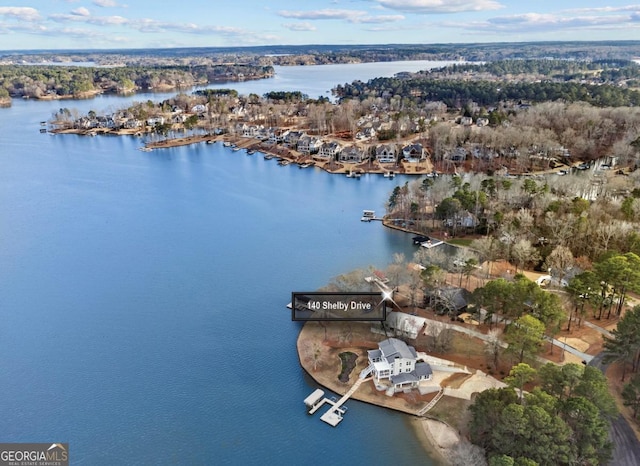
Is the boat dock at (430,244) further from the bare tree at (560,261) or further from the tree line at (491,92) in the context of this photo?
the tree line at (491,92)

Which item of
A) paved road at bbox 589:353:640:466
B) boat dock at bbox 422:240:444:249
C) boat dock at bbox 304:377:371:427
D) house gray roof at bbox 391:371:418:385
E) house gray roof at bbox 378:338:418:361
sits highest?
house gray roof at bbox 378:338:418:361

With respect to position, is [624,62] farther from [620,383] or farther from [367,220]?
[620,383]

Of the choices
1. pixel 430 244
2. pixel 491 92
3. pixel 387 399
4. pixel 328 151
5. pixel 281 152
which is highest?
pixel 491 92

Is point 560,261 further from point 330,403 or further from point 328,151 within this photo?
point 328,151

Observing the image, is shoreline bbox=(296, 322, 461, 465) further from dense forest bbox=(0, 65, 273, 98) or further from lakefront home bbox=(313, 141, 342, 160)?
dense forest bbox=(0, 65, 273, 98)

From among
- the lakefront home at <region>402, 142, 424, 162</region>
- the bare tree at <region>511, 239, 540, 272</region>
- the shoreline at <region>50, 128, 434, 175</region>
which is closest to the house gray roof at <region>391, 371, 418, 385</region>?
the bare tree at <region>511, 239, 540, 272</region>

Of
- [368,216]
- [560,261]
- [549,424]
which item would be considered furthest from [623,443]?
[368,216]
